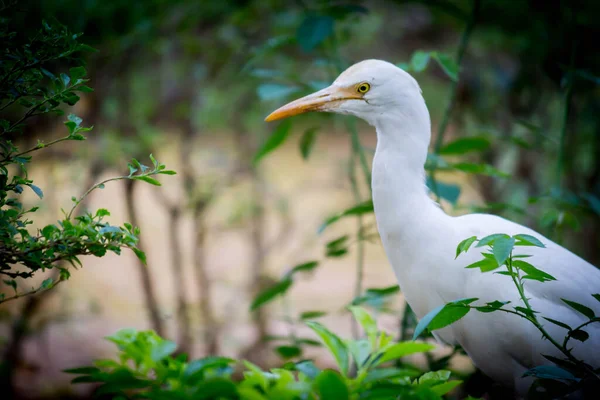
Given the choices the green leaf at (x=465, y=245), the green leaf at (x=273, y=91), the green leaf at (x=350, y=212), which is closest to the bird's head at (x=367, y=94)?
the green leaf at (x=273, y=91)

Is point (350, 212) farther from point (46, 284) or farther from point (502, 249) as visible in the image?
point (46, 284)

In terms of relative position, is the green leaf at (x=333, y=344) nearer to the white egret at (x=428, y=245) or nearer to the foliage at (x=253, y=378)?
the foliage at (x=253, y=378)

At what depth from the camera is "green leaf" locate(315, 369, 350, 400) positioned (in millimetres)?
755

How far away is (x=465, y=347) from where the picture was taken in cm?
168

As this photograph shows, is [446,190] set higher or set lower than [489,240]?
lower

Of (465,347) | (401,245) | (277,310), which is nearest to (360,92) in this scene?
(401,245)

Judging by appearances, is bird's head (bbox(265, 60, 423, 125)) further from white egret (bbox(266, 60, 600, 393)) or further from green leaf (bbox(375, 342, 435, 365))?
green leaf (bbox(375, 342, 435, 365))

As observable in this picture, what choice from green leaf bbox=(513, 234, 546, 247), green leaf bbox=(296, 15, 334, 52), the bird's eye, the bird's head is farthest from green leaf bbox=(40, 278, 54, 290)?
green leaf bbox=(296, 15, 334, 52)

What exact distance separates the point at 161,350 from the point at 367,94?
1056 millimetres

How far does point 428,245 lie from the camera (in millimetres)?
1605

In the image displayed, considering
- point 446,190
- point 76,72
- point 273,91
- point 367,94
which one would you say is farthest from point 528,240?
point 273,91

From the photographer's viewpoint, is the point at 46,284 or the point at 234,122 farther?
the point at 234,122

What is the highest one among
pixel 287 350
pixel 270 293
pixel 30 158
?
pixel 30 158

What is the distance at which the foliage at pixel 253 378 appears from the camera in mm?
794
